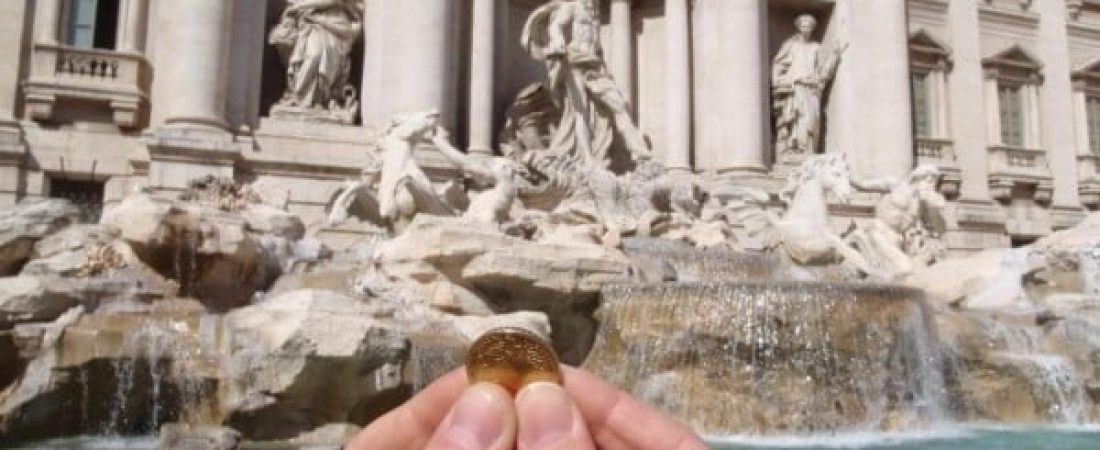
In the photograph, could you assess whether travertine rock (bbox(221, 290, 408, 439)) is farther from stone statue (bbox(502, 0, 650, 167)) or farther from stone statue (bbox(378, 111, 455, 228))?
stone statue (bbox(502, 0, 650, 167))

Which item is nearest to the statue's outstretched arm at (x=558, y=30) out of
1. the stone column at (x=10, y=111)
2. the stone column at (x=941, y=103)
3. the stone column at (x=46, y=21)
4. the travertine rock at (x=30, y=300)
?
the stone column at (x=46, y=21)

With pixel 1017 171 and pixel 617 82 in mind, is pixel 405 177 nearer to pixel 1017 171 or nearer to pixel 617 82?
pixel 617 82

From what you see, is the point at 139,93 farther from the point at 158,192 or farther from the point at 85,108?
the point at 158,192

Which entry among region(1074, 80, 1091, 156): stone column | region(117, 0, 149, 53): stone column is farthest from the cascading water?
region(1074, 80, 1091, 156): stone column

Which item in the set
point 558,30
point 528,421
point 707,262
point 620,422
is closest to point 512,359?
point 528,421

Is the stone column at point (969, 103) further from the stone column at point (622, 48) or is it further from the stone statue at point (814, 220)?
the stone column at point (622, 48)

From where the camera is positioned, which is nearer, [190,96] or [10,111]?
[10,111]
